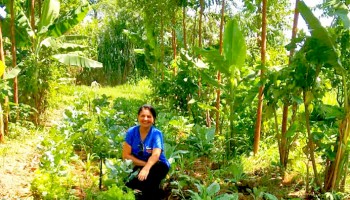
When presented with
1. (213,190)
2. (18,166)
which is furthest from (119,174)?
(18,166)

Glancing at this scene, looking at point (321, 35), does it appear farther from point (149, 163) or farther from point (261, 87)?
point (149, 163)

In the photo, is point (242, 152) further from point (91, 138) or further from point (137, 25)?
point (137, 25)

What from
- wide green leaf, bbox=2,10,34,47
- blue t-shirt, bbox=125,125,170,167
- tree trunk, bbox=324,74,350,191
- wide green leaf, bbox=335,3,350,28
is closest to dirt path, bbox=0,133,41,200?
blue t-shirt, bbox=125,125,170,167

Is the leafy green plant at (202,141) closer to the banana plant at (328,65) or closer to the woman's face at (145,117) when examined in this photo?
the woman's face at (145,117)

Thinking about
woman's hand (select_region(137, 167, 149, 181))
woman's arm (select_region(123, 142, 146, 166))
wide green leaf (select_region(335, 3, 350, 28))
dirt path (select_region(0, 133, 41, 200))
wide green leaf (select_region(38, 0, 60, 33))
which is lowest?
dirt path (select_region(0, 133, 41, 200))

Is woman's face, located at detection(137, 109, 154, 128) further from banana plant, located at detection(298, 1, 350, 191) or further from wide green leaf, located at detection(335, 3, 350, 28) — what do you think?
wide green leaf, located at detection(335, 3, 350, 28)

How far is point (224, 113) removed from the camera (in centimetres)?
653

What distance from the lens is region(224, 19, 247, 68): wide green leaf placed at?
18.3 feet

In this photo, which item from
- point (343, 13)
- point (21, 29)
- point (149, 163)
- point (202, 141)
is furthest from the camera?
point (21, 29)

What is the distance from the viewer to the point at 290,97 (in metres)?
4.71

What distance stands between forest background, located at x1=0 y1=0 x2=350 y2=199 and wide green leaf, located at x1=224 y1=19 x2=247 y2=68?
0.01 metres

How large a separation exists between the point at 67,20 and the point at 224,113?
4.04m

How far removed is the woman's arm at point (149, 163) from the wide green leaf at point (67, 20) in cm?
497

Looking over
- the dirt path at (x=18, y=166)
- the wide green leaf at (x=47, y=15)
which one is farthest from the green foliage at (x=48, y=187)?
the wide green leaf at (x=47, y=15)
